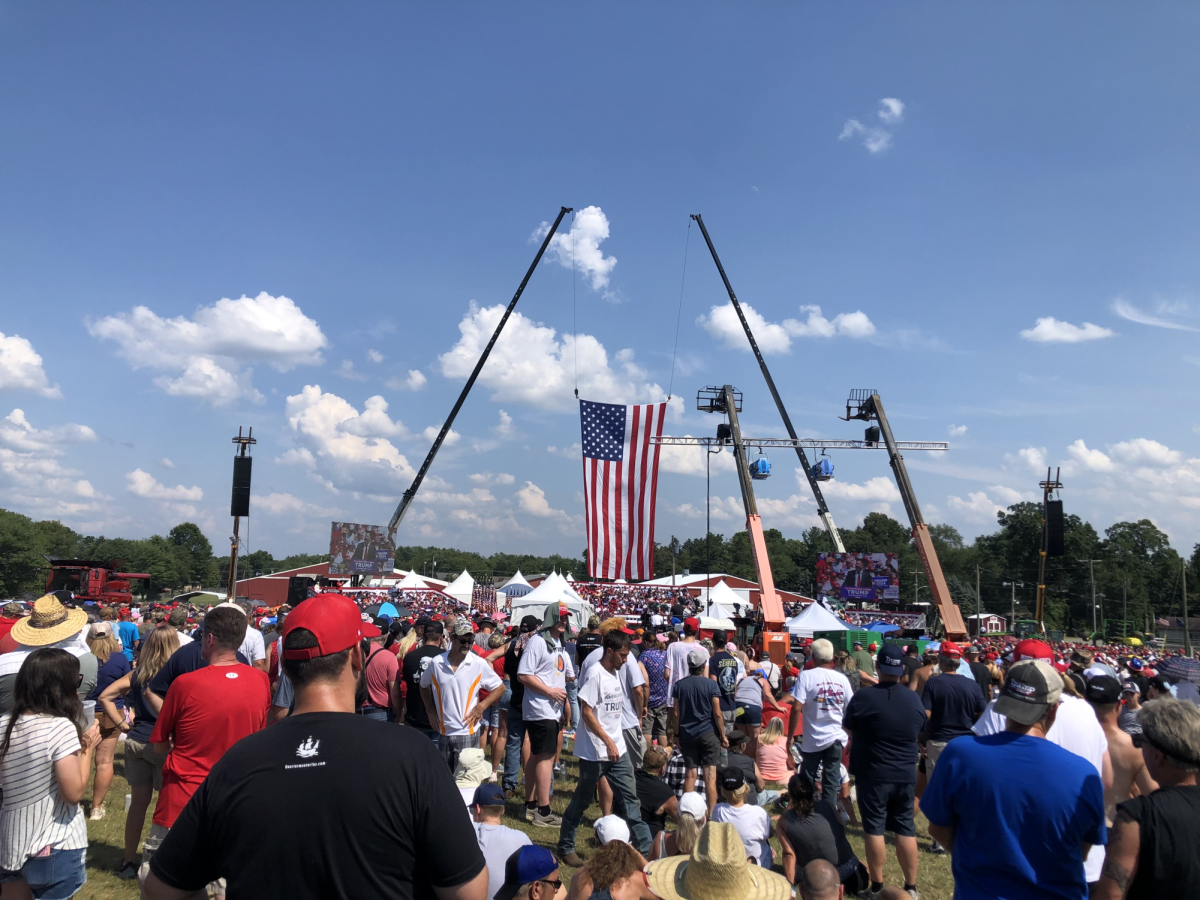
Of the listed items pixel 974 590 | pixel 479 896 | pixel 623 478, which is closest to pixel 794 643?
pixel 623 478

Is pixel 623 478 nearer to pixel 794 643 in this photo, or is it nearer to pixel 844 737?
pixel 794 643

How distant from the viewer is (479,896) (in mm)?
1767

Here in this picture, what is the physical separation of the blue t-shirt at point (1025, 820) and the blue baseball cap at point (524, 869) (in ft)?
5.65

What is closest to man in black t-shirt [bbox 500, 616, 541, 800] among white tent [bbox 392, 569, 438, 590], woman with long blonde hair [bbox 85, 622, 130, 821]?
woman with long blonde hair [bbox 85, 622, 130, 821]

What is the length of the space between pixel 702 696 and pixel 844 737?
1.26 m

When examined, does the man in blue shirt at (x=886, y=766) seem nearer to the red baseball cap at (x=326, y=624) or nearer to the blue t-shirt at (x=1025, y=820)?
the blue t-shirt at (x=1025, y=820)

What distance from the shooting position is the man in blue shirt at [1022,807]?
2.75 metres

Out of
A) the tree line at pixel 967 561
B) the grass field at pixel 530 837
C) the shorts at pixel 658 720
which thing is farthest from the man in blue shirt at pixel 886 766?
the tree line at pixel 967 561

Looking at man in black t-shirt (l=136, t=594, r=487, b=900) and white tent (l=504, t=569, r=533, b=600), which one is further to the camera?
white tent (l=504, t=569, r=533, b=600)

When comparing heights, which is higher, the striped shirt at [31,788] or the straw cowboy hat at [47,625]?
the straw cowboy hat at [47,625]

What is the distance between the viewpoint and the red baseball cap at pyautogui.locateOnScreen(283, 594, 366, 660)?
6.35 feet

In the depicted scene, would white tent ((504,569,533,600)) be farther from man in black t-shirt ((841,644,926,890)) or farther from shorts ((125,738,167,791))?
man in black t-shirt ((841,644,926,890))

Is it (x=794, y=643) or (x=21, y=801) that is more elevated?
(x=21, y=801)

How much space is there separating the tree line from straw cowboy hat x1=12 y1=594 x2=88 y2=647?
5689 cm
